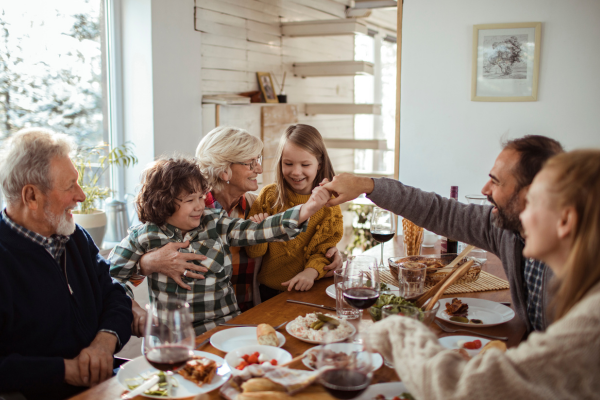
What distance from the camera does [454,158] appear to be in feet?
12.2

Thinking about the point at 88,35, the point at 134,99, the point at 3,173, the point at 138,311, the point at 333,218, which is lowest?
the point at 138,311

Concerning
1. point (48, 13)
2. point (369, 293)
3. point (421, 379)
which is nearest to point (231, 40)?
point (48, 13)

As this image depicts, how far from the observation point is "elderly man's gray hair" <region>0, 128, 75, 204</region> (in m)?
1.55

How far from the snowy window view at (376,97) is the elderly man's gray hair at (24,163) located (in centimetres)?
515

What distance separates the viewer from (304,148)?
2.26 m

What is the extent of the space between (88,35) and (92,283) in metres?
1.95

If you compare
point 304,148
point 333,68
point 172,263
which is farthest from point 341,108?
point 172,263

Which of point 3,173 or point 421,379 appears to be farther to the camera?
point 3,173

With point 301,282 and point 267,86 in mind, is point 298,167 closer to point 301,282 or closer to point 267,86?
point 301,282

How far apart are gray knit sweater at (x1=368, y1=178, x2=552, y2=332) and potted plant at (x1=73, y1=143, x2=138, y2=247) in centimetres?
171

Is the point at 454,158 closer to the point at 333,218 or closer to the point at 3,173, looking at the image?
the point at 333,218

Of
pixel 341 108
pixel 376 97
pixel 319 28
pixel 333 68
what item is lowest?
pixel 341 108

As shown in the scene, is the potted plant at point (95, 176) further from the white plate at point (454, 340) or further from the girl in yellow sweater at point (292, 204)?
the white plate at point (454, 340)

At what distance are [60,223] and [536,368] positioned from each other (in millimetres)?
1353
